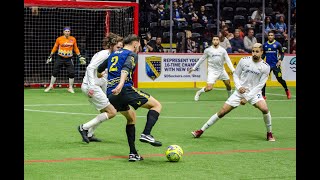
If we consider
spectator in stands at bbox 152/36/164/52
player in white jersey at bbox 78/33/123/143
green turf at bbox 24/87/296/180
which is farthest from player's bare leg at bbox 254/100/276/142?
spectator in stands at bbox 152/36/164/52

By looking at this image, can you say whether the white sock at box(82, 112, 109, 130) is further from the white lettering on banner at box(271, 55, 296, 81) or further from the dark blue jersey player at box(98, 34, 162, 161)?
the white lettering on banner at box(271, 55, 296, 81)

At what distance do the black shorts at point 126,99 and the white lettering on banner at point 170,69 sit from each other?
14267 millimetres

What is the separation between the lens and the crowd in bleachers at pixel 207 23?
2531cm

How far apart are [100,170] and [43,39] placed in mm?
15730

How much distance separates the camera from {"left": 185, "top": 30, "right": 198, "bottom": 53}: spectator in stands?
25347mm

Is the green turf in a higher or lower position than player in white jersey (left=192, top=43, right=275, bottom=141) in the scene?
lower

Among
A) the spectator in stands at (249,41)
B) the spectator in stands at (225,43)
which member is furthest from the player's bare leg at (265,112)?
the spectator in stands at (249,41)

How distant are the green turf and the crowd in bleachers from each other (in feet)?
26.7

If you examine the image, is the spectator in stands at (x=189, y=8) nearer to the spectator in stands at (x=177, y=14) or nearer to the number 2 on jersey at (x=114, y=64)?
the spectator in stands at (x=177, y=14)

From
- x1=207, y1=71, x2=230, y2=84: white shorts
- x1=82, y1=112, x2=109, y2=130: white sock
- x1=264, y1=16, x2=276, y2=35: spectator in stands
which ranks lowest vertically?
x1=82, y1=112, x2=109, y2=130: white sock

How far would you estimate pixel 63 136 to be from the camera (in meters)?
11.3

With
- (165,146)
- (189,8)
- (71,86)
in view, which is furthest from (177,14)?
(165,146)
